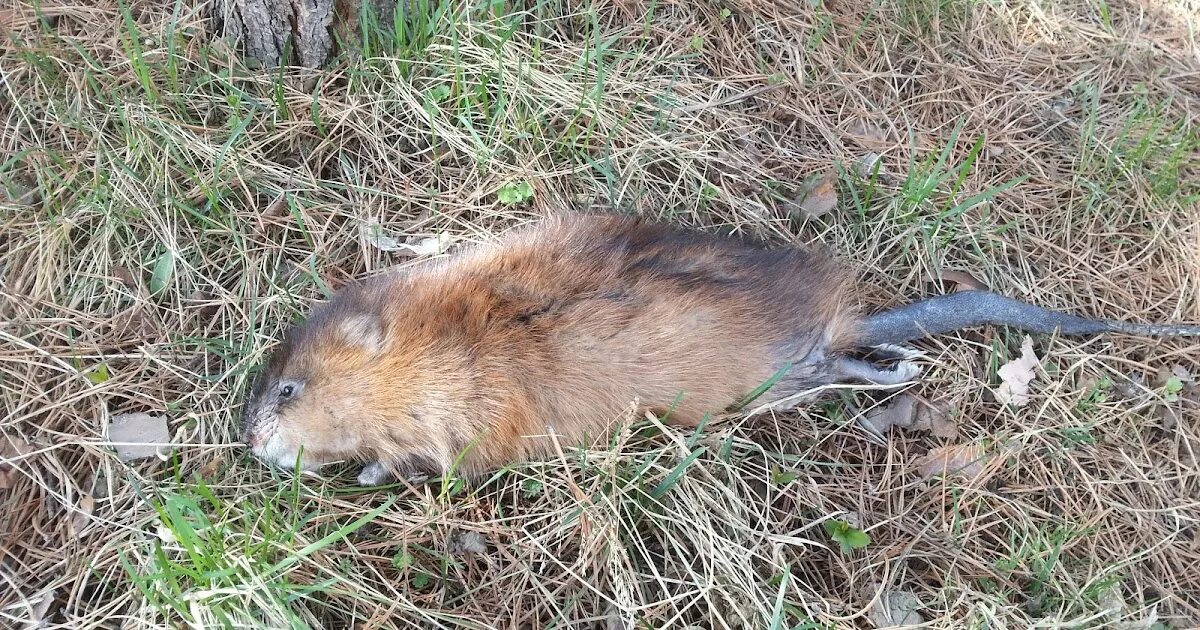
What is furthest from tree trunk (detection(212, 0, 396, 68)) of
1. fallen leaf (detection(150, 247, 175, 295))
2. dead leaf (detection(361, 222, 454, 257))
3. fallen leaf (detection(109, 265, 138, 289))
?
fallen leaf (detection(109, 265, 138, 289))

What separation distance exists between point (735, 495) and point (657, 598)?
444mm

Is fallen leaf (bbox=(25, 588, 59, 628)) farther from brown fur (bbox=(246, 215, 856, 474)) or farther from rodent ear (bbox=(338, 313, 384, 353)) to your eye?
rodent ear (bbox=(338, 313, 384, 353))

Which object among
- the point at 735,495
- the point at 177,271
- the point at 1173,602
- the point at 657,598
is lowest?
the point at 1173,602

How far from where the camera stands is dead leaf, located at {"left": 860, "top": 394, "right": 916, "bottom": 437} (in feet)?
10.0

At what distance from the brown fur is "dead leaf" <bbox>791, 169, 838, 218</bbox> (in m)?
0.61

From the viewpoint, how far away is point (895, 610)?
2.68 metres

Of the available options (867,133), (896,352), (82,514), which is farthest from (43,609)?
(867,133)

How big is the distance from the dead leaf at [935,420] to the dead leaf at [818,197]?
0.94 meters

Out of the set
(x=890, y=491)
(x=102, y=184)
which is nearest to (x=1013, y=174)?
(x=890, y=491)

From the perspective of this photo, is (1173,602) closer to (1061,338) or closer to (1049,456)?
(1049,456)

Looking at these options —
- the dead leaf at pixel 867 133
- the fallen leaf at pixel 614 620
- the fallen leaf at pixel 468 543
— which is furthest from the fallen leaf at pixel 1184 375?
the fallen leaf at pixel 468 543

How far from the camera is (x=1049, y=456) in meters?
3.01

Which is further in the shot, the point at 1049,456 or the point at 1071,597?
the point at 1049,456

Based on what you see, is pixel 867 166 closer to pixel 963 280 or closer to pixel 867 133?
pixel 867 133
